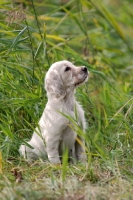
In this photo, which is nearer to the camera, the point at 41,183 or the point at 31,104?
the point at 41,183

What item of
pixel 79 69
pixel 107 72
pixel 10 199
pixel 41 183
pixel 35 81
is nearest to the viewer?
pixel 10 199

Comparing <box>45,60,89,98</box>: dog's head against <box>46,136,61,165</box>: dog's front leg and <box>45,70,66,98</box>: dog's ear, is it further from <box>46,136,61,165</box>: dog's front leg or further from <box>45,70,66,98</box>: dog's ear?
<box>46,136,61,165</box>: dog's front leg

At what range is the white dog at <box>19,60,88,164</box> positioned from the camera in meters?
6.38

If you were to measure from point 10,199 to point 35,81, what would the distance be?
2.24 metres

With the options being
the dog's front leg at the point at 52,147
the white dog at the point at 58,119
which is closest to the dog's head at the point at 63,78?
the white dog at the point at 58,119

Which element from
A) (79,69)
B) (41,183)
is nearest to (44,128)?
(79,69)

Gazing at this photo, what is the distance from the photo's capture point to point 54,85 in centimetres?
644

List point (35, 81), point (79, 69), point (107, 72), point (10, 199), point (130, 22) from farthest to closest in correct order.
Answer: point (130, 22) → point (107, 72) → point (35, 81) → point (79, 69) → point (10, 199)

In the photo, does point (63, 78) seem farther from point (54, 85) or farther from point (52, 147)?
point (52, 147)

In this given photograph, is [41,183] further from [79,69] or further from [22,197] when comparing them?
[79,69]

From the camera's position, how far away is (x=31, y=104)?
6.75m

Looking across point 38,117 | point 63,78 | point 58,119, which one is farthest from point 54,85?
point 38,117

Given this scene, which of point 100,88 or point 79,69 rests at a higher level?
point 79,69

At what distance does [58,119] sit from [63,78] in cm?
42
